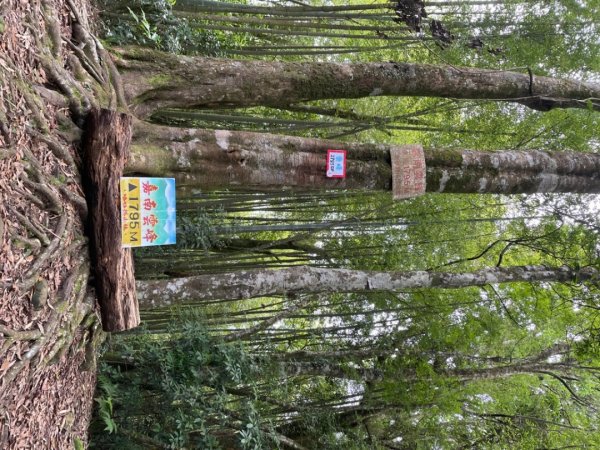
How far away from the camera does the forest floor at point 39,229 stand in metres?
1.82

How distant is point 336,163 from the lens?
2871mm

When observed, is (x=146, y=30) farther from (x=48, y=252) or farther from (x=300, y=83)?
(x=48, y=252)

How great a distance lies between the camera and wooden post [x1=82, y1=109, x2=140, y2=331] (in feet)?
7.27

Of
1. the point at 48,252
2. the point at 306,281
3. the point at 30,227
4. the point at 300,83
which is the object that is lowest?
the point at 306,281

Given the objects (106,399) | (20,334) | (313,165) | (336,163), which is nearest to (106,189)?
(20,334)

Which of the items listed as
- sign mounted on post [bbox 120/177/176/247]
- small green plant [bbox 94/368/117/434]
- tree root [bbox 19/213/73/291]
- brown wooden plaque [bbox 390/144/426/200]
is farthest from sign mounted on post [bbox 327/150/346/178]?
small green plant [bbox 94/368/117/434]

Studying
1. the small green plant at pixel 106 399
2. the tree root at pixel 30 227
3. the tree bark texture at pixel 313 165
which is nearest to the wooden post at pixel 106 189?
the tree bark texture at pixel 313 165

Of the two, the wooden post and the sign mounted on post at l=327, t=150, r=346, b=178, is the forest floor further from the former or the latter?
the sign mounted on post at l=327, t=150, r=346, b=178

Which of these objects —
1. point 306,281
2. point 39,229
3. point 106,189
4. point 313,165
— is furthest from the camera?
point 306,281

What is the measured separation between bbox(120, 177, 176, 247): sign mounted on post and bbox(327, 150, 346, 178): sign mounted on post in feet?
2.96

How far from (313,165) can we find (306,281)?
0.71 meters

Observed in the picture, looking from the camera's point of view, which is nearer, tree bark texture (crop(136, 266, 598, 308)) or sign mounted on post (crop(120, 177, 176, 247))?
sign mounted on post (crop(120, 177, 176, 247))

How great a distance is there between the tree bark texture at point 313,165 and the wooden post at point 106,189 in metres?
0.15

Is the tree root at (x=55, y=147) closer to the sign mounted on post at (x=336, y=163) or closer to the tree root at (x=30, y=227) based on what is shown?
the tree root at (x=30, y=227)
